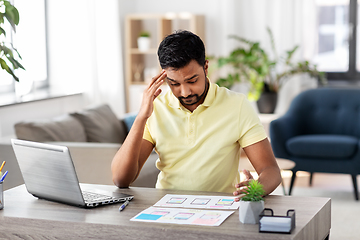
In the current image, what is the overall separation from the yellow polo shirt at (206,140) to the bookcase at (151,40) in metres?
3.79

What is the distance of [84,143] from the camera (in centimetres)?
339

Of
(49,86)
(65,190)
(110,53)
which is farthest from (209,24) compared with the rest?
(65,190)

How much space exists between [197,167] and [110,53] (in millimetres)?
3698

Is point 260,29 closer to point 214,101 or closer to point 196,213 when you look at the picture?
point 214,101

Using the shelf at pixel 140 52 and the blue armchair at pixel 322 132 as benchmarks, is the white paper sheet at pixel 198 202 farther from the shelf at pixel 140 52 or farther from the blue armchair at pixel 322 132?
the shelf at pixel 140 52

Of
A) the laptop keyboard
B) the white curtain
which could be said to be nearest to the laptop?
the laptop keyboard

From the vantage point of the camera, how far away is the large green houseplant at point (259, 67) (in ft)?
17.1

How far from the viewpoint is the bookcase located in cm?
565

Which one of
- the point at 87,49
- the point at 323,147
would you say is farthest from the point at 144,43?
the point at 323,147

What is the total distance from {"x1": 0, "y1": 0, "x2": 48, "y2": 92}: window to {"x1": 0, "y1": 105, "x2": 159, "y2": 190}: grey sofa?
2.34 feet

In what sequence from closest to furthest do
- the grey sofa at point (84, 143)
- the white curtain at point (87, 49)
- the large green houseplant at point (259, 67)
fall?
the grey sofa at point (84, 143) < the white curtain at point (87, 49) < the large green houseplant at point (259, 67)

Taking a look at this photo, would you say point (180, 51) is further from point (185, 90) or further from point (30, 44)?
point (30, 44)

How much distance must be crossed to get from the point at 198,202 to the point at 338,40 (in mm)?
4574

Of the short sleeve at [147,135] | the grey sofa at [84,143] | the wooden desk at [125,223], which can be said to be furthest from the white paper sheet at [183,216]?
the grey sofa at [84,143]
